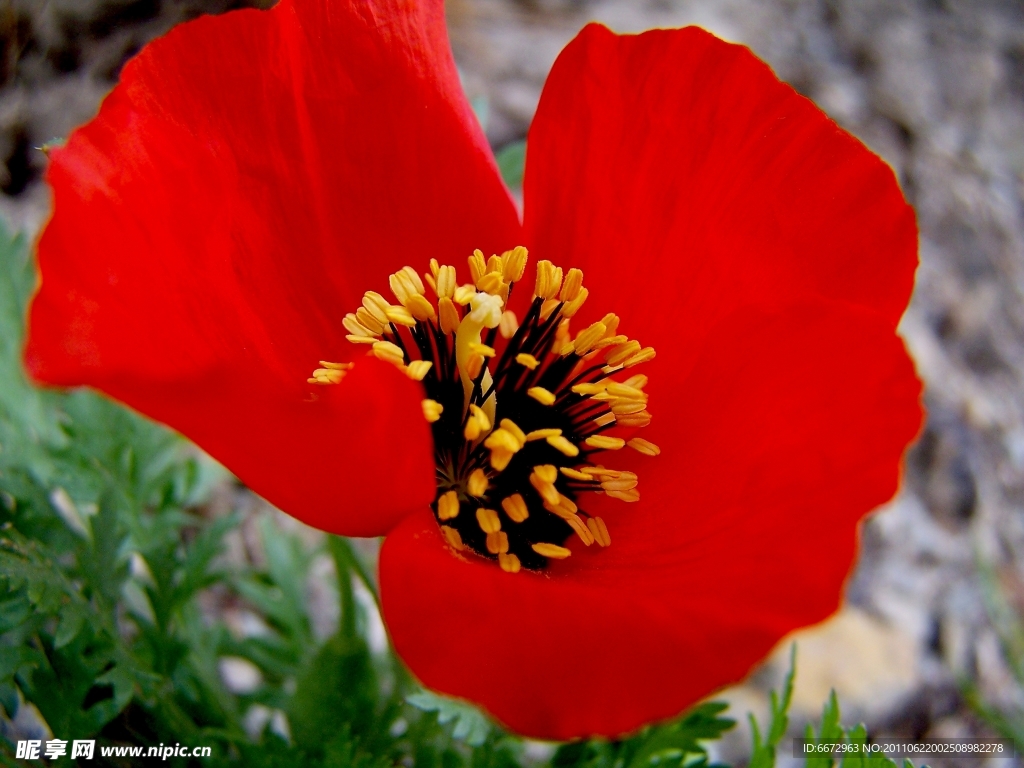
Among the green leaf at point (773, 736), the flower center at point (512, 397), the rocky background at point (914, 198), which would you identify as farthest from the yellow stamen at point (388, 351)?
the rocky background at point (914, 198)

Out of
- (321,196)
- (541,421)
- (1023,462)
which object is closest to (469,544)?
(541,421)

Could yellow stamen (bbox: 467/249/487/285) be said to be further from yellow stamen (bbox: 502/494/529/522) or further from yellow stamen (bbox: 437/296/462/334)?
yellow stamen (bbox: 502/494/529/522)

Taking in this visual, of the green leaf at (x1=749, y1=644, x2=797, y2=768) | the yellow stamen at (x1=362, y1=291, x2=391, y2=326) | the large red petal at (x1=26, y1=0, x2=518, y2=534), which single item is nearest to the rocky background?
the large red petal at (x1=26, y1=0, x2=518, y2=534)

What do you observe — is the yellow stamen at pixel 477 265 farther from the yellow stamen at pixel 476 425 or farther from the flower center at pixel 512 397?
the yellow stamen at pixel 476 425

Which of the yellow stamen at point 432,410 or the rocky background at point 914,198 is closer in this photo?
the yellow stamen at point 432,410

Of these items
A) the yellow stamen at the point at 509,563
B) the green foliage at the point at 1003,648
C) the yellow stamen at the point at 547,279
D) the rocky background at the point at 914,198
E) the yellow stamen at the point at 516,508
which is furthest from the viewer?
the green foliage at the point at 1003,648

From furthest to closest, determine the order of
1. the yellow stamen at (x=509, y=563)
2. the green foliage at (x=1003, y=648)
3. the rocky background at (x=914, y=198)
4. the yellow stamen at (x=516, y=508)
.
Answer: the green foliage at (x=1003, y=648)
the rocky background at (x=914, y=198)
the yellow stamen at (x=516, y=508)
the yellow stamen at (x=509, y=563)
